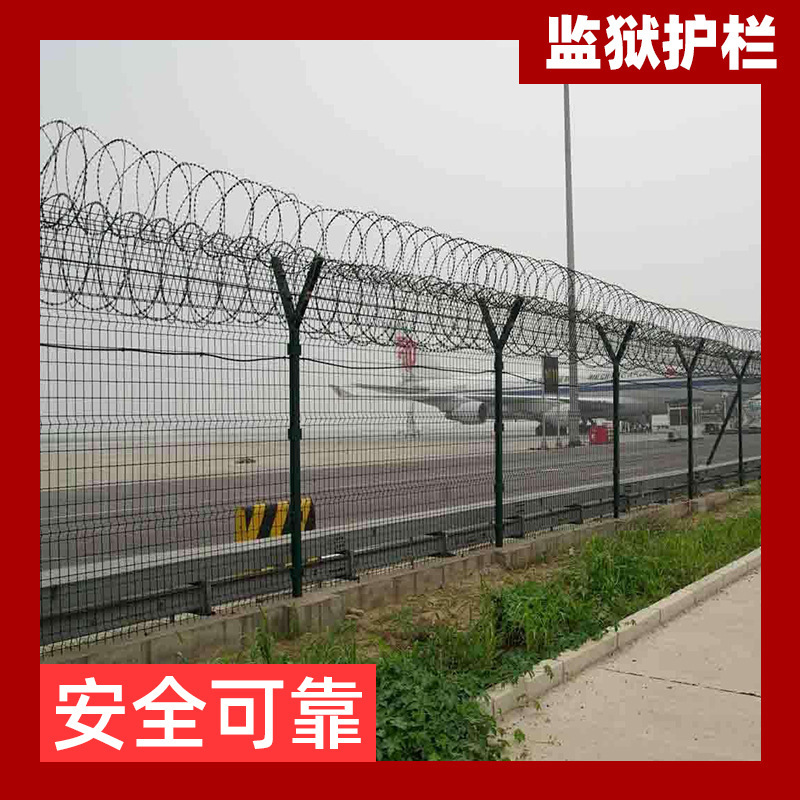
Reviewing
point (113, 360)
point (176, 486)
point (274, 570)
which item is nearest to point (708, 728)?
point (274, 570)

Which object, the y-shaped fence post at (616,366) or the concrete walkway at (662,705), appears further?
the y-shaped fence post at (616,366)

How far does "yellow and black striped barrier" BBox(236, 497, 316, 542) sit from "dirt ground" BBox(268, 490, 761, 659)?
2.87 ft

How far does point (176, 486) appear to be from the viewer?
604 centimetres

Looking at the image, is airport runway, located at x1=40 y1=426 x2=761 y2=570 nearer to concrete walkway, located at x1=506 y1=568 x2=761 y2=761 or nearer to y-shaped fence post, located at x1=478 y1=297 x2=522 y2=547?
y-shaped fence post, located at x1=478 y1=297 x2=522 y2=547

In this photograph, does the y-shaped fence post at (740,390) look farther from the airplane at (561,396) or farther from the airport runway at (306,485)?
the airport runway at (306,485)

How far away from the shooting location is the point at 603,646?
5711 mm

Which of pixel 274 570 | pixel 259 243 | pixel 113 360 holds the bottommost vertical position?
pixel 274 570

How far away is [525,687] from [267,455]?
2699 millimetres

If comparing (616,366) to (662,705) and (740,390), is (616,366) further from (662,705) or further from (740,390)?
→ (662,705)

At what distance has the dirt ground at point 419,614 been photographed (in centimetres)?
600

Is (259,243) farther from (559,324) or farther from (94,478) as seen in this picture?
(559,324)

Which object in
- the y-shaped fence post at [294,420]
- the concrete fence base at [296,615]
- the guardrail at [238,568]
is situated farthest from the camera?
the y-shaped fence post at [294,420]

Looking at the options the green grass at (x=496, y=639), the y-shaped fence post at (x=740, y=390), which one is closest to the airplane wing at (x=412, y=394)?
the green grass at (x=496, y=639)

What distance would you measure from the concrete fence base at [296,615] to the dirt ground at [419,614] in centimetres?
9
